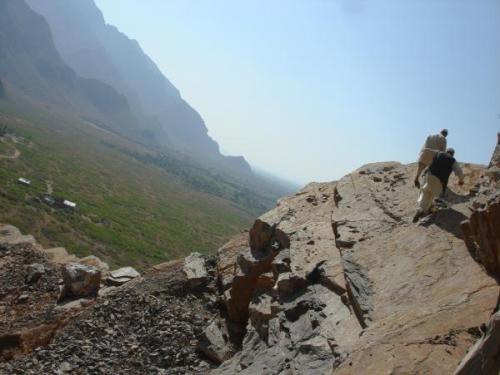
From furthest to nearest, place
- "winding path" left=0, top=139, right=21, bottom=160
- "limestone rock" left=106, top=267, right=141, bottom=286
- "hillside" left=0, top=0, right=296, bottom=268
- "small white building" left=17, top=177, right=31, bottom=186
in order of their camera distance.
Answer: "winding path" left=0, top=139, right=21, bottom=160
"small white building" left=17, top=177, right=31, bottom=186
"hillside" left=0, top=0, right=296, bottom=268
"limestone rock" left=106, top=267, right=141, bottom=286

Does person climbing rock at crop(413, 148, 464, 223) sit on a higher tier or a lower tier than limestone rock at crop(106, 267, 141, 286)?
higher

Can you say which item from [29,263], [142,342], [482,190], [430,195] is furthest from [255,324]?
[29,263]

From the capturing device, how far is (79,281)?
17.8 meters

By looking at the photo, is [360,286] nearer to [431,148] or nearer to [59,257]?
[431,148]

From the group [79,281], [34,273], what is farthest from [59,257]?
[79,281]

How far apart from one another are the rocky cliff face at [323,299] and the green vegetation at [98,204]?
116ft

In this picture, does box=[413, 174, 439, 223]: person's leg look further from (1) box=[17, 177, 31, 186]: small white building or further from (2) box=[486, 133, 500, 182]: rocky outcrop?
(1) box=[17, 177, 31, 186]: small white building

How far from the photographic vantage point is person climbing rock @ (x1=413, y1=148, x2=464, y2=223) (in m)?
12.3

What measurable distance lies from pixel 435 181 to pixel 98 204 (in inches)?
3131

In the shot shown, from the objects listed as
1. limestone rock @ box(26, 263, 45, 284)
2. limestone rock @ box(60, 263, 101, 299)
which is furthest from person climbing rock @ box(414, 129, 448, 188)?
limestone rock @ box(26, 263, 45, 284)

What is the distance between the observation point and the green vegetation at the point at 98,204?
54.7 metres

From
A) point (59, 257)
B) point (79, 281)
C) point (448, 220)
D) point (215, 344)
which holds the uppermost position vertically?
point (448, 220)

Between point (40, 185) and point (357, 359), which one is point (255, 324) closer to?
point (357, 359)

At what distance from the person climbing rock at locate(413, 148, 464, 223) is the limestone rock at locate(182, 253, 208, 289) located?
9351 millimetres
